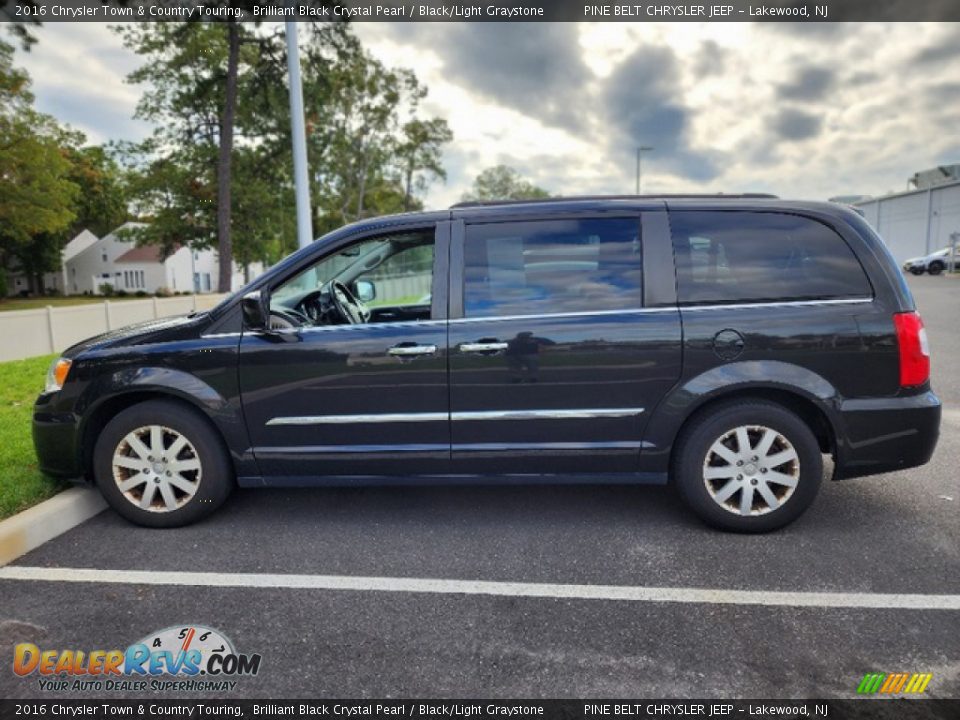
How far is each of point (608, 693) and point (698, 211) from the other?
258 centimetres

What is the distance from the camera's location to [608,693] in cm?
218

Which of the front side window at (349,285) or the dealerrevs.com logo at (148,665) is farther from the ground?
the front side window at (349,285)

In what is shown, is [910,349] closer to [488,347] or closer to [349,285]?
[488,347]

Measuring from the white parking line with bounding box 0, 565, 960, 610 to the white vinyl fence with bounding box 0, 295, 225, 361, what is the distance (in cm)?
785

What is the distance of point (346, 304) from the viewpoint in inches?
170

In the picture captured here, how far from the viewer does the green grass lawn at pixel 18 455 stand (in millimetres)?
3762

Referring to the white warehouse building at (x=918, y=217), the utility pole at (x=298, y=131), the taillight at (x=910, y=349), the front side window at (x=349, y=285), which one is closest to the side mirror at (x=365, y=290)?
the front side window at (x=349, y=285)

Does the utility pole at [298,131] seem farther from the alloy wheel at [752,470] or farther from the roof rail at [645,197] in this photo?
the alloy wheel at [752,470]

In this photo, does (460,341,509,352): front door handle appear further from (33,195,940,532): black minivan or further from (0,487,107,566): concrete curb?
(0,487,107,566): concrete curb

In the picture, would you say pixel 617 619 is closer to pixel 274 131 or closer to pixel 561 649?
pixel 561 649

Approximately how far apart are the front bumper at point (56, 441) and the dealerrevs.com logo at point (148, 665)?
1.39 m

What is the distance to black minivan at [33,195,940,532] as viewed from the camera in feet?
10.9

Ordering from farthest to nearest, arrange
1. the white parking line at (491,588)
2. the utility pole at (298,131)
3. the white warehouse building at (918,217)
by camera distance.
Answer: the white warehouse building at (918,217) < the utility pole at (298,131) < the white parking line at (491,588)

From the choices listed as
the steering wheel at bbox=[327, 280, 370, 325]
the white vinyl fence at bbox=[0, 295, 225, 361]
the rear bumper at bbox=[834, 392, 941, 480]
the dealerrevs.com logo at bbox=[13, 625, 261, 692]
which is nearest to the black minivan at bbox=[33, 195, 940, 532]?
the rear bumper at bbox=[834, 392, 941, 480]
